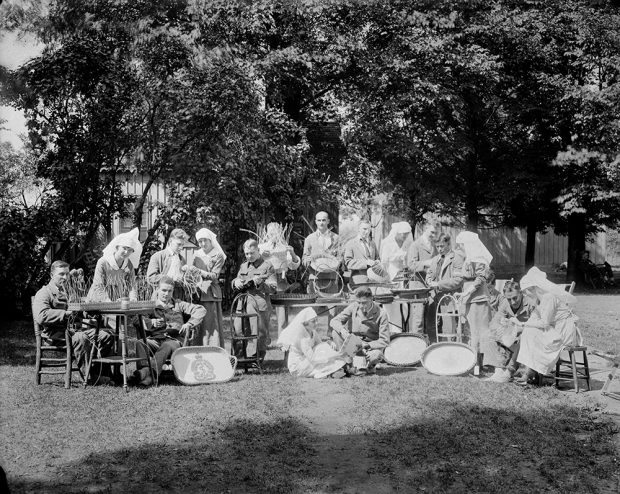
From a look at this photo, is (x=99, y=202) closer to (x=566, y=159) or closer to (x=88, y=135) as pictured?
(x=88, y=135)

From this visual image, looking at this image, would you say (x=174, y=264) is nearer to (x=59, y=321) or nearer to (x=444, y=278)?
(x=59, y=321)

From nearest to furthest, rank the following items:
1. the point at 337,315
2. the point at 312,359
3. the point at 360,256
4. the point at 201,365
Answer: the point at 201,365 → the point at 312,359 → the point at 337,315 → the point at 360,256

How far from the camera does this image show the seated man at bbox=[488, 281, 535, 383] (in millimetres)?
8625

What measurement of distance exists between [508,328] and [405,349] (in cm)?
139

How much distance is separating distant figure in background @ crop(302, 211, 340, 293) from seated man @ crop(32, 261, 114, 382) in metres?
2.93

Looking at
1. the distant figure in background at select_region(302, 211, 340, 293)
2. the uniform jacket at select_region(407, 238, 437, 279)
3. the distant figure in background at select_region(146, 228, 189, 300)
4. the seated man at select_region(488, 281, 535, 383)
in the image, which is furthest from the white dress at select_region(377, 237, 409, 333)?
the distant figure in background at select_region(146, 228, 189, 300)

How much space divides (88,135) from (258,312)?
6.40 m

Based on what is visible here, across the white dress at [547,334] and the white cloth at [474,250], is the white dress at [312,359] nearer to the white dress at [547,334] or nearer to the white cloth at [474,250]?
the white dress at [547,334]

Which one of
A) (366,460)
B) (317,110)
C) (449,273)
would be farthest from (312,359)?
(317,110)

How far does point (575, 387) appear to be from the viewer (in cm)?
819

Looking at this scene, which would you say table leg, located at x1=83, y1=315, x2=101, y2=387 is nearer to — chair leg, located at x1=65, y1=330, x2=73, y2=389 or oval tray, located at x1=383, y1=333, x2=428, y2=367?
chair leg, located at x1=65, y1=330, x2=73, y2=389

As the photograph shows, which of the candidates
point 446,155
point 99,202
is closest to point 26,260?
point 99,202

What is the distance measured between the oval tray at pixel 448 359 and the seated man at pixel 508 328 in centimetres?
32

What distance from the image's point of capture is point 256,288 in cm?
952
